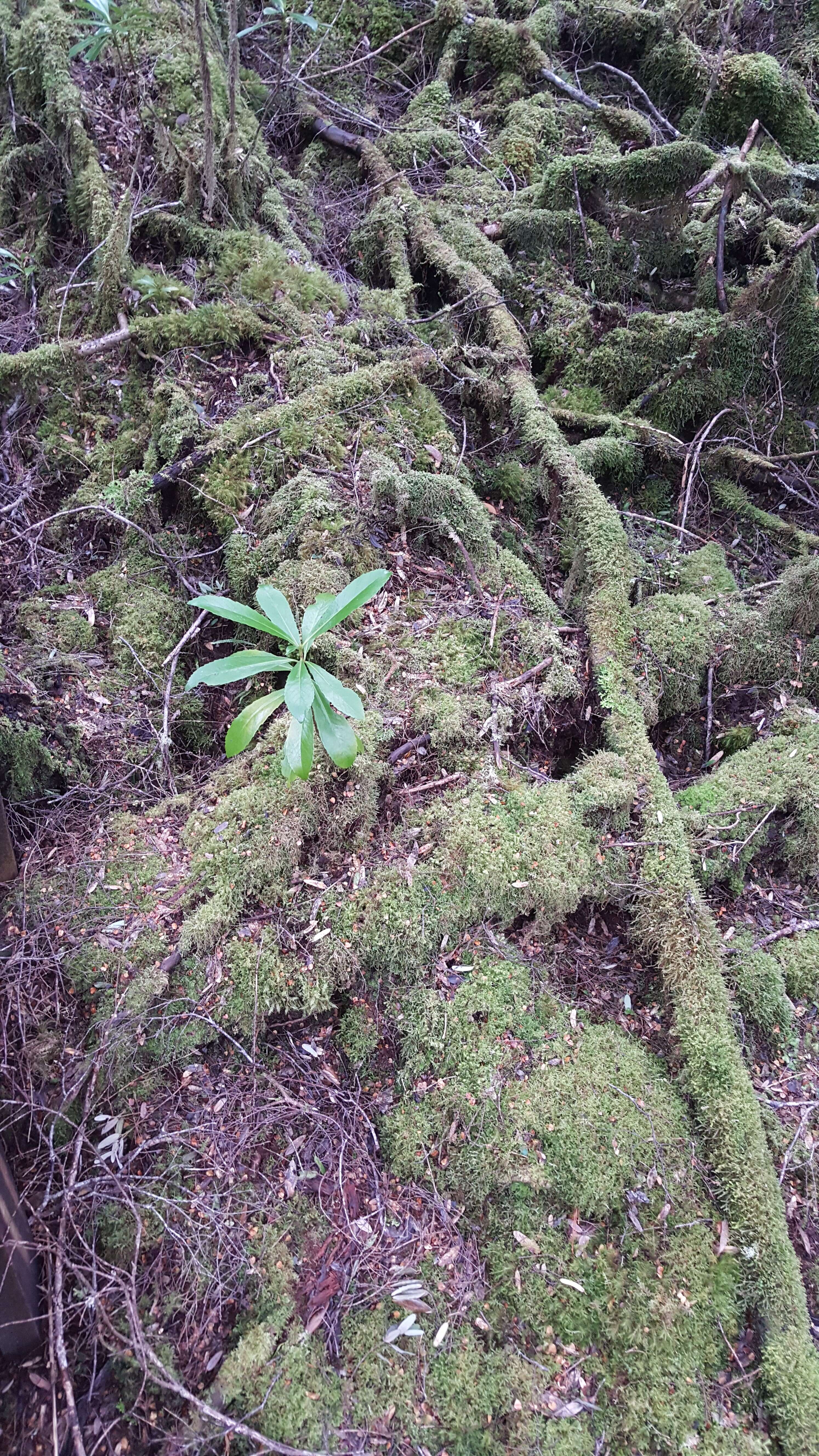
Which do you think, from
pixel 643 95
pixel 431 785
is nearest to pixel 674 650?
pixel 431 785

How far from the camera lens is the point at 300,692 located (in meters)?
2.26

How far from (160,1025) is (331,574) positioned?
1.81 metres

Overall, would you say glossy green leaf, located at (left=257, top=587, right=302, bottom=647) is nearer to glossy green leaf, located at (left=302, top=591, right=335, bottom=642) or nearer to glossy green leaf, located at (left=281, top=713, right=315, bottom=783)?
glossy green leaf, located at (left=302, top=591, right=335, bottom=642)

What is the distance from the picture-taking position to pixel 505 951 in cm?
260

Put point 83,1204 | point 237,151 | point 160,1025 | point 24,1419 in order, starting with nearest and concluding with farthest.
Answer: point 24,1419
point 83,1204
point 160,1025
point 237,151

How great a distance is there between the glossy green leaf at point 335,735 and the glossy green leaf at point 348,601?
0.25 metres

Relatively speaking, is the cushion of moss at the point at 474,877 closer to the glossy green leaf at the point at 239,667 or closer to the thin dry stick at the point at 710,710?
the glossy green leaf at the point at 239,667

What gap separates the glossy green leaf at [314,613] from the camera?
243cm

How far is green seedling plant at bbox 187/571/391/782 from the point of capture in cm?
226

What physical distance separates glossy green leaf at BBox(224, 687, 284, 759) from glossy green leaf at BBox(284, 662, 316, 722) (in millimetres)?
52

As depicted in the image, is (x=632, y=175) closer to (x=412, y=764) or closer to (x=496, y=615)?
(x=496, y=615)

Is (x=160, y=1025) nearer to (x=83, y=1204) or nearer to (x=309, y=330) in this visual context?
(x=83, y=1204)

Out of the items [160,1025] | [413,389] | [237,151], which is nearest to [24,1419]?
[160,1025]

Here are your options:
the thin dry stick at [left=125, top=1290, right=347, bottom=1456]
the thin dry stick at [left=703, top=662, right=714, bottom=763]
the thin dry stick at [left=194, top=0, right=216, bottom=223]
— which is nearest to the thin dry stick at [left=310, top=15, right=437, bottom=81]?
the thin dry stick at [left=194, top=0, right=216, bottom=223]
